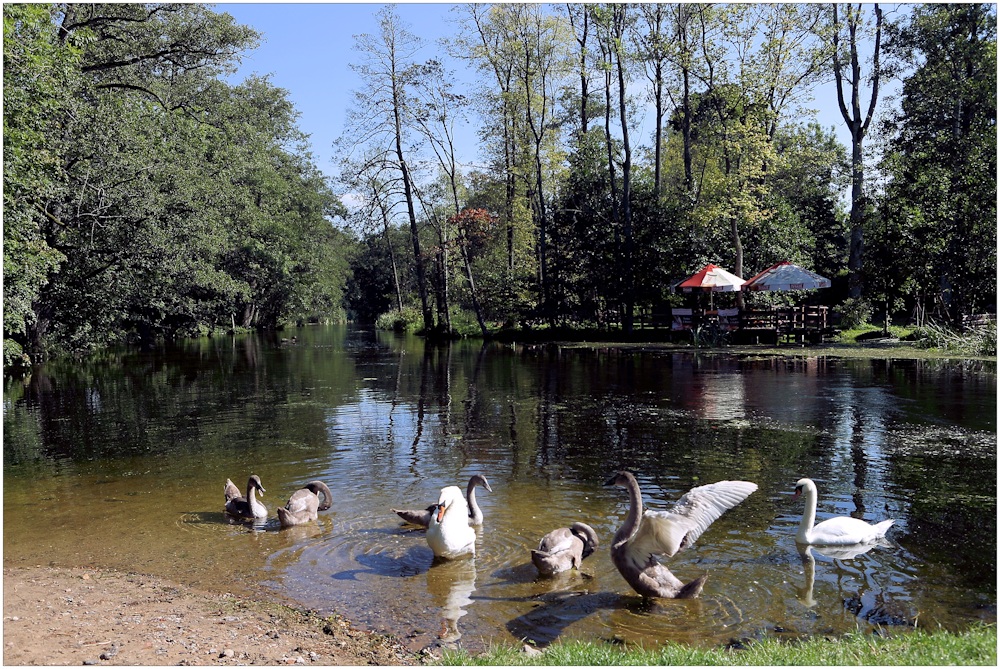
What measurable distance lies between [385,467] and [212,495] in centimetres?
240

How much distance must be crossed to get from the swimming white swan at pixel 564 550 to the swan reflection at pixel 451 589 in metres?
0.63

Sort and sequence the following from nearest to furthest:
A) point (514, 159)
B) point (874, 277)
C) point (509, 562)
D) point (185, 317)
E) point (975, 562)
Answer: point (975, 562) < point (509, 562) < point (874, 277) < point (514, 159) < point (185, 317)

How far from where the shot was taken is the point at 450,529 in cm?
727

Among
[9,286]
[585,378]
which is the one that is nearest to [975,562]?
[585,378]

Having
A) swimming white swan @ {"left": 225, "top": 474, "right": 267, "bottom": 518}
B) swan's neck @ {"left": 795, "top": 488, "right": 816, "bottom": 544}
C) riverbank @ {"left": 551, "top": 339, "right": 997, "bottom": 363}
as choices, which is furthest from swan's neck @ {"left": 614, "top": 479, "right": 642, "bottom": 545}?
riverbank @ {"left": 551, "top": 339, "right": 997, "bottom": 363}

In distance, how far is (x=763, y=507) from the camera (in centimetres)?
873

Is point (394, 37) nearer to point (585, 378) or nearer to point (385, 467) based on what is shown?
point (585, 378)

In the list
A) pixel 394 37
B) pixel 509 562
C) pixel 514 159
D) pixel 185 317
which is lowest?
pixel 509 562

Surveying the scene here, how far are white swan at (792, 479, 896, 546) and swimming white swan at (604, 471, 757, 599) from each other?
1.35 meters

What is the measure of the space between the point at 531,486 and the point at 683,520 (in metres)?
3.92

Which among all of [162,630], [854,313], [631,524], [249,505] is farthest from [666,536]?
[854,313]

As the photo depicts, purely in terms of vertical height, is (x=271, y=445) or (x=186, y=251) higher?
(x=186, y=251)

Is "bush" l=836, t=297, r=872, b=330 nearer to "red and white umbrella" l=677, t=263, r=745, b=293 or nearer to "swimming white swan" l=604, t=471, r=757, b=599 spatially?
"red and white umbrella" l=677, t=263, r=745, b=293

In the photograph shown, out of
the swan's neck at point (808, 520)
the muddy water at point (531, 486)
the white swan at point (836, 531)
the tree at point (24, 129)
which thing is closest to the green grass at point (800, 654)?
the muddy water at point (531, 486)
